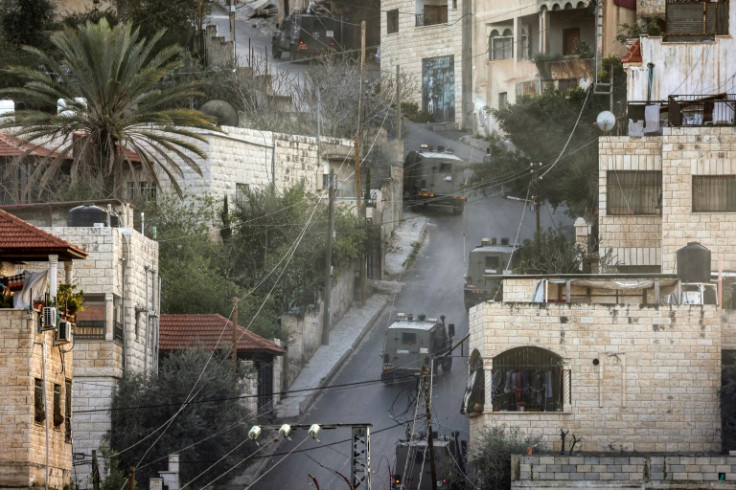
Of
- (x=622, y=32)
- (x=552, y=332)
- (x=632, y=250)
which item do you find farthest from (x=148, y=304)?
(x=622, y=32)

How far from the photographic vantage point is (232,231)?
6762 cm

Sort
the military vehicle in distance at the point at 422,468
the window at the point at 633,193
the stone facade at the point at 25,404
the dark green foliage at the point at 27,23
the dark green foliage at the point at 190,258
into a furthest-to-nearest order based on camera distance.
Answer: the dark green foliage at the point at 27,23, the dark green foliage at the point at 190,258, the window at the point at 633,193, the military vehicle in distance at the point at 422,468, the stone facade at the point at 25,404

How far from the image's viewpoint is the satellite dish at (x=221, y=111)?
71.5 metres

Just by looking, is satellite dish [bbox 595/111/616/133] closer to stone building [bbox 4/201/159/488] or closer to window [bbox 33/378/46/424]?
stone building [bbox 4/201/159/488]

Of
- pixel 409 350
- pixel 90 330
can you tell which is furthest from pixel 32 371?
pixel 409 350

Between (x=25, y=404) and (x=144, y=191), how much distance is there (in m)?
25.5

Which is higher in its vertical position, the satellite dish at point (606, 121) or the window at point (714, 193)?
the satellite dish at point (606, 121)

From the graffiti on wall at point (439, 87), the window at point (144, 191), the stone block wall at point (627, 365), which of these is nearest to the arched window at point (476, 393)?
the stone block wall at point (627, 365)

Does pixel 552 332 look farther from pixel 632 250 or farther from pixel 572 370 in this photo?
pixel 632 250

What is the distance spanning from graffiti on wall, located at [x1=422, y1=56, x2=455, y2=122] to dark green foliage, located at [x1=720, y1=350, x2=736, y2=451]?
41469mm

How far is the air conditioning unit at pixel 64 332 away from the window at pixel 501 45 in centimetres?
5040

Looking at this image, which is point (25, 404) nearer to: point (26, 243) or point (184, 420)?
point (26, 243)

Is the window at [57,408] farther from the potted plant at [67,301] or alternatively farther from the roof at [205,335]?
the roof at [205,335]

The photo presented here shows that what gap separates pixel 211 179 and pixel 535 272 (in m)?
12.8
